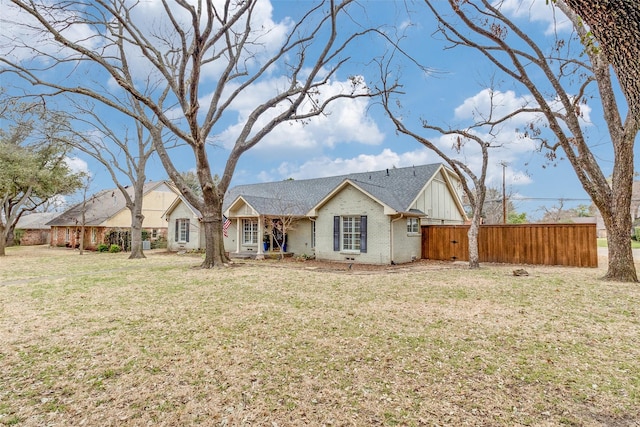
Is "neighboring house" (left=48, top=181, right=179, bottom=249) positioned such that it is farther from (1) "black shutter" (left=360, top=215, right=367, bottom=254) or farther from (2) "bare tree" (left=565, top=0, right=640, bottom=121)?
(2) "bare tree" (left=565, top=0, right=640, bottom=121)

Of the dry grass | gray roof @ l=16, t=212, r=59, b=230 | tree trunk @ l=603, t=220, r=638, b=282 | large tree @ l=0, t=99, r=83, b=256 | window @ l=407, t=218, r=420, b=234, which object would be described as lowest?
the dry grass

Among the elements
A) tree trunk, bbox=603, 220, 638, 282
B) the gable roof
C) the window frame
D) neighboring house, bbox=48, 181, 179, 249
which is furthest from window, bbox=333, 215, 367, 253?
the gable roof

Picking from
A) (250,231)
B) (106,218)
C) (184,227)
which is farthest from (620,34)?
(106,218)

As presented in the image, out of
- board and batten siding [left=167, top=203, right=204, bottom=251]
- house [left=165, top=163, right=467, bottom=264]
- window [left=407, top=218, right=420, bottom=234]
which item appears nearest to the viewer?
house [left=165, top=163, right=467, bottom=264]

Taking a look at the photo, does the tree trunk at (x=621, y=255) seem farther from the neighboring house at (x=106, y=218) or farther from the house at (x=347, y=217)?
the neighboring house at (x=106, y=218)

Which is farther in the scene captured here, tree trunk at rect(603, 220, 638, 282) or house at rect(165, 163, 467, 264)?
house at rect(165, 163, 467, 264)

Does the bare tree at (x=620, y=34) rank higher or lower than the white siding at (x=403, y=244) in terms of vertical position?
higher

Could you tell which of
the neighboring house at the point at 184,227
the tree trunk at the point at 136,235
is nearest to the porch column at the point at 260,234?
the neighboring house at the point at 184,227

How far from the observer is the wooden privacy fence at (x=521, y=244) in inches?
540

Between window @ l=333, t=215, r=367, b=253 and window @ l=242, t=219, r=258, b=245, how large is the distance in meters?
5.29

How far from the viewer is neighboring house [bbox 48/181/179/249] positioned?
27.3 metres

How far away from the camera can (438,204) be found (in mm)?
18766

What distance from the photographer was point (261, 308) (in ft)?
22.1

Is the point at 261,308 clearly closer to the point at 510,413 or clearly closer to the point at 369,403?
the point at 369,403
